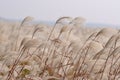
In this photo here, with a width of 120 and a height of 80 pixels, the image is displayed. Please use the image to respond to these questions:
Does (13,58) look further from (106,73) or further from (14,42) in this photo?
(14,42)

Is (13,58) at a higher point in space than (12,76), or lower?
higher

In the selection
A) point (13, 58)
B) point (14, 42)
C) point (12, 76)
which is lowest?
point (14, 42)

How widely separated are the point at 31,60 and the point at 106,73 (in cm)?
96

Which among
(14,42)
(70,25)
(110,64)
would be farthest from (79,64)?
(14,42)

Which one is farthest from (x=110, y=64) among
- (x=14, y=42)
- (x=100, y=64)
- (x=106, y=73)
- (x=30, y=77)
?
(x=14, y=42)

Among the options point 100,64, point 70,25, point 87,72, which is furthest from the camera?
point 70,25

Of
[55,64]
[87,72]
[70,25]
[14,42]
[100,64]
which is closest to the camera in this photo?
[100,64]

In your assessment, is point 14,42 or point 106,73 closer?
point 106,73

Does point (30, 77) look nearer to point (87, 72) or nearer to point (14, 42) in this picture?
point (87, 72)

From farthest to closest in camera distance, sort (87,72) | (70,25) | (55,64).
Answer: (70,25) < (55,64) < (87,72)

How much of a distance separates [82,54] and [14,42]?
71.2 inches

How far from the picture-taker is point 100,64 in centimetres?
274

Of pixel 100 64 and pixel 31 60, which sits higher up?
pixel 100 64

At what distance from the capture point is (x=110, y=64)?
3207 mm
